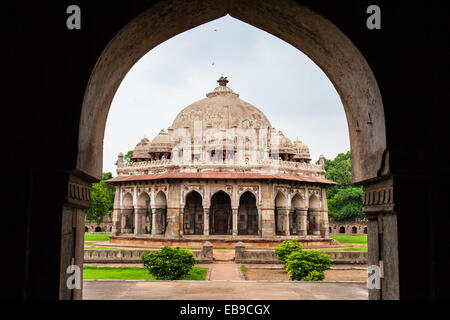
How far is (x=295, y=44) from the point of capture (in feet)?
17.8

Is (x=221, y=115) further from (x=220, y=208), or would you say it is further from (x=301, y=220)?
A: (x=301, y=220)

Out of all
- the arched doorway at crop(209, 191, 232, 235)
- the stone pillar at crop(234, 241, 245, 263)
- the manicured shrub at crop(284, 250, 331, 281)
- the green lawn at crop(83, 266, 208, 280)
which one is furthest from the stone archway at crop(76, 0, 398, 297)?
the arched doorway at crop(209, 191, 232, 235)

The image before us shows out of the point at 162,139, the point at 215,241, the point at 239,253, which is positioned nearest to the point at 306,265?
the point at 239,253

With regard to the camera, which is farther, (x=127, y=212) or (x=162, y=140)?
(x=162, y=140)

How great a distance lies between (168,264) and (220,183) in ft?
48.9

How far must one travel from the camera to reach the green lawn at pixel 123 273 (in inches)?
579

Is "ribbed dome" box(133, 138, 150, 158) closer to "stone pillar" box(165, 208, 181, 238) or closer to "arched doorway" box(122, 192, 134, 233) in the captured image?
"arched doorway" box(122, 192, 134, 233)

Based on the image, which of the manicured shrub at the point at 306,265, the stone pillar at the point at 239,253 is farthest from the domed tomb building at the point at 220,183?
the manicured shrub at the point at 306,265

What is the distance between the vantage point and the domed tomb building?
28141 mm

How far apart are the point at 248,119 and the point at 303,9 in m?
31.3

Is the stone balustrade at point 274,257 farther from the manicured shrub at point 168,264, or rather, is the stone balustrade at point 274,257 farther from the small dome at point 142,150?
the small dome at point 142,150

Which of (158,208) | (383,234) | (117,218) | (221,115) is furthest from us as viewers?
(221,115)

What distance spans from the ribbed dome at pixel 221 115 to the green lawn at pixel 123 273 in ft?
61.2
